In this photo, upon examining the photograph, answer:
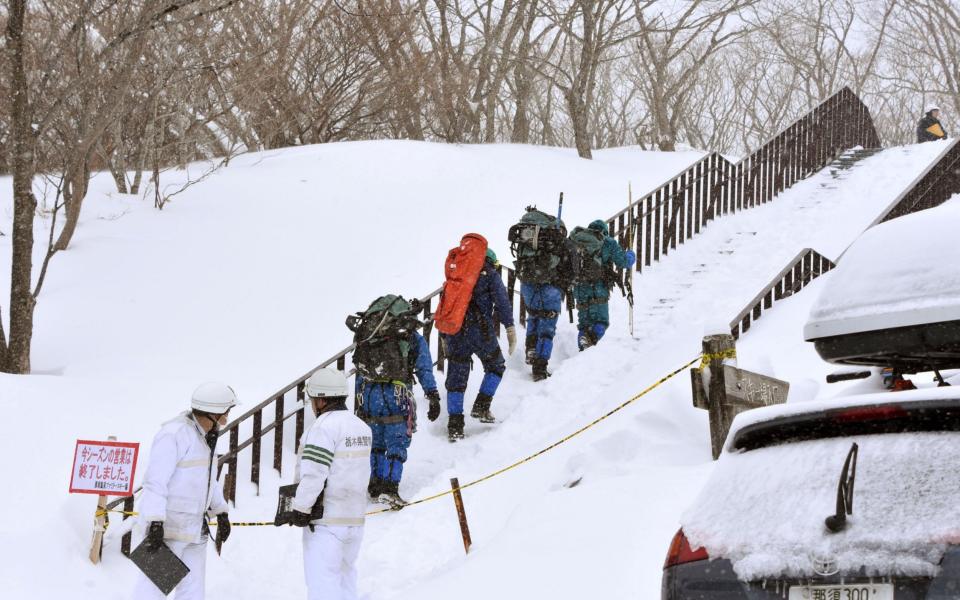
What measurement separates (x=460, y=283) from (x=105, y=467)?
136 inches

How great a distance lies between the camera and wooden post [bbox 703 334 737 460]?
5984 millimetres

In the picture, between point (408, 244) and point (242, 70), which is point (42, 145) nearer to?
point (242, 70)

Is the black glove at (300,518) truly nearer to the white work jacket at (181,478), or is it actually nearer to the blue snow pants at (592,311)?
the white work jacket at (181,478)

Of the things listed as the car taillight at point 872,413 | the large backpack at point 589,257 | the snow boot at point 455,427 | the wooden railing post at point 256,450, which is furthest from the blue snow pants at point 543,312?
the car taillight at point 872,413

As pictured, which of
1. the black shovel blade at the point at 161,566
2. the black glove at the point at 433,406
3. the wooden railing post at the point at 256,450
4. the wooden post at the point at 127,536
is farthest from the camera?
the black glove at the point at 433,406

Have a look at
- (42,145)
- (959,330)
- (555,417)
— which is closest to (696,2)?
(42,145)

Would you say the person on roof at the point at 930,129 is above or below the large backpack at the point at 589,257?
above

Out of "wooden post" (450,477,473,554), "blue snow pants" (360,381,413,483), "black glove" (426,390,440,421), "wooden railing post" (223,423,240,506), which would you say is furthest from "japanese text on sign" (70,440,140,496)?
"black glove" (426,390,440,421)

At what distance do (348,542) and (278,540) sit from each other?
1939 mm

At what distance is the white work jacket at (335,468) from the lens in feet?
17.8

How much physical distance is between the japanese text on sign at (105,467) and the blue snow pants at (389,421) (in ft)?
5.64

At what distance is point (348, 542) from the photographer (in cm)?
561

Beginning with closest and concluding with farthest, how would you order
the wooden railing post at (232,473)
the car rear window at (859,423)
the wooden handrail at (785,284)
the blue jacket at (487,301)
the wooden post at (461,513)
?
the car rear window at (859,423)
the wooden post at (461,513)
the wooden railing post at (232,473)
the blue jacket at (487,301)
the wooden handrail at (785,284)

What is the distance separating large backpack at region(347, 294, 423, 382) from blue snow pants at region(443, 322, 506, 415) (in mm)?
1238
